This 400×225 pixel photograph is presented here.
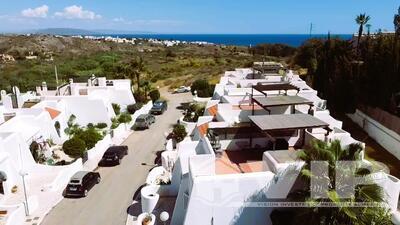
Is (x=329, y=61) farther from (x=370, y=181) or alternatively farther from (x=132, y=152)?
(x=370, y=181)

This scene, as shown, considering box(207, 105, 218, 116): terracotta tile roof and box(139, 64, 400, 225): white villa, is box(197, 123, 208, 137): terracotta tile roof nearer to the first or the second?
box(139, 64, 400, 225): white villa

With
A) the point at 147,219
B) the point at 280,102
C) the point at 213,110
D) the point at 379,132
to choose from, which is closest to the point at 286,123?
the point at 280,102

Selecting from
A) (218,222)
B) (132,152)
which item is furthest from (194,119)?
(218,222)

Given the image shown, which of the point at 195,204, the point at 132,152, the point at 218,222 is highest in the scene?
the point at 195,204

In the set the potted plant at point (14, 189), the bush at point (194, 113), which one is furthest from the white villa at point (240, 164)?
the bush at point (194, 113)

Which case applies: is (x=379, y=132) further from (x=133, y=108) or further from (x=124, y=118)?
(x=133, y=108)

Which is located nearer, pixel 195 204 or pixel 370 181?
pixel 370 181

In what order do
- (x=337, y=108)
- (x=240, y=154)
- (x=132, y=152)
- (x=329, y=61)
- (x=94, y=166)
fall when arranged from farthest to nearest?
(x=329, y=61) → (x=337, y=108) → (x=132, y=152) → (x=94, y=166) → (x=240, y=154)
